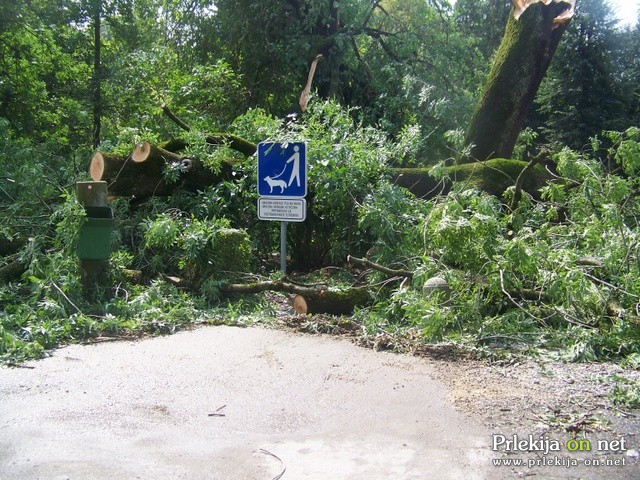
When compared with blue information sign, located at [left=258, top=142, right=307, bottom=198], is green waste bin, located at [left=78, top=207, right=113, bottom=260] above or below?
below

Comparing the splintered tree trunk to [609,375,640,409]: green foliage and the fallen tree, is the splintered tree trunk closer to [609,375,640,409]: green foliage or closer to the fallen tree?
the fallen tree

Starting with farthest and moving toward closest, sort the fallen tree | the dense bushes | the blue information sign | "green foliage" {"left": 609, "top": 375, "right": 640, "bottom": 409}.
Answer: the fallen tree → the blue information sign → the dense bushes → "green foliage" {"left": 609, "top": 375, "right": 640, "bottom": 409}

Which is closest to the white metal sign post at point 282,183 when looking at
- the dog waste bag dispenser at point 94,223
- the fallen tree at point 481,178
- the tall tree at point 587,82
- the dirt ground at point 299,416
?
the dog waste bag dispenser at point 94,223

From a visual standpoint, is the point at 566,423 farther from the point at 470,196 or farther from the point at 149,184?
the point at 149,184

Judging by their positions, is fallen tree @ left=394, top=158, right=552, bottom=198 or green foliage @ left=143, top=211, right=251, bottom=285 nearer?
green foliage @ left=143, top=211, right=251, bottom=285

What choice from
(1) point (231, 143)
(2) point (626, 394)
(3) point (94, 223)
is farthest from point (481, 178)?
(2) point (626, 394)

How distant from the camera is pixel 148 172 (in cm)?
978

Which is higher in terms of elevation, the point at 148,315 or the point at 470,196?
the point at 470,196

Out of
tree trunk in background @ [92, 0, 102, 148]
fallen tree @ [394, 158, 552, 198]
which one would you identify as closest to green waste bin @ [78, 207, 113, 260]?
fallen tree @ [394, 158, 552, 198]

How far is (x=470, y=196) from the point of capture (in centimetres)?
810

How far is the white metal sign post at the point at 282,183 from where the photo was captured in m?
8.03

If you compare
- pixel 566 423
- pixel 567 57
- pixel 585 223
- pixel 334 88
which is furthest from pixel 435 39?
pixel 566 423

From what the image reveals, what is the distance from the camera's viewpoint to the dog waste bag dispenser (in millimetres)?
7578

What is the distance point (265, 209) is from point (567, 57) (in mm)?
22035
